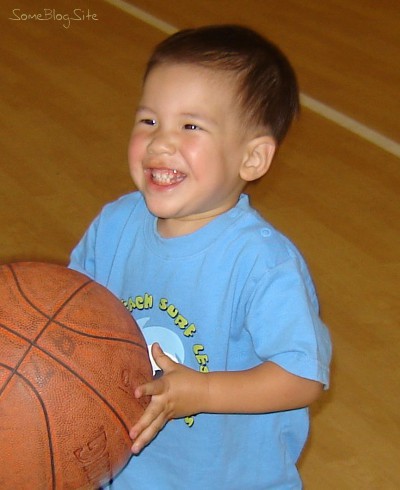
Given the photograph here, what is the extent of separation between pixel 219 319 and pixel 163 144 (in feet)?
0.89

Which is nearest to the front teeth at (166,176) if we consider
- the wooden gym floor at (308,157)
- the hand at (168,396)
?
the hand at (168,396)

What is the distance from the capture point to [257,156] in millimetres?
1519

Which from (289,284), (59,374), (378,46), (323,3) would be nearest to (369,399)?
(289,284)

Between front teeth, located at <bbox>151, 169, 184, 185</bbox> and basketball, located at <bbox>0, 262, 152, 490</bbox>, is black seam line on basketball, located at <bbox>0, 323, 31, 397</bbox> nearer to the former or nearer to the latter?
basketball, located at <bbox>0, 262, 152, 490</bbox>

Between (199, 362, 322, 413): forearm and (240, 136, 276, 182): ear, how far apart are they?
305 mm

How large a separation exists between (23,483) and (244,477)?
1.35 ft

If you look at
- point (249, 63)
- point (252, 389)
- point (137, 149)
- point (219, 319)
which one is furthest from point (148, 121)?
point (252, 389)

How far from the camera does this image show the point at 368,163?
349 centimetres

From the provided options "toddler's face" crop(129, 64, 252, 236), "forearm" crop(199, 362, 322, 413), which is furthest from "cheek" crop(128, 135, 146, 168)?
"forearm" crop(199, 362, 322, 413)

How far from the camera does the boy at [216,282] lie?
1.39 metres

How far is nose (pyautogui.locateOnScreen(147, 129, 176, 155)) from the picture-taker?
4.72 feet

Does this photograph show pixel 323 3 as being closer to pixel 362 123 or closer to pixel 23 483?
pixel 362 123

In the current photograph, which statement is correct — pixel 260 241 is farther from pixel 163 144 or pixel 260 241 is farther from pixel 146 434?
pixel 146 434

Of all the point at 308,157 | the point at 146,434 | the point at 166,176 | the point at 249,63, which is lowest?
the point at 308,157
